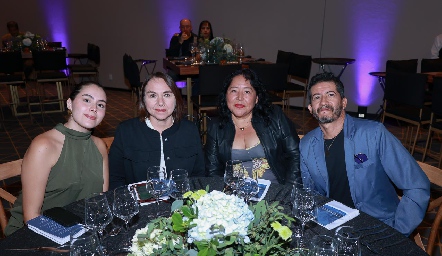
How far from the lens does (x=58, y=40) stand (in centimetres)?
1081

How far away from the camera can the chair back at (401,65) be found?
20.1ft

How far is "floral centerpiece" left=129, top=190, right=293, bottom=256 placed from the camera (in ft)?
3.42

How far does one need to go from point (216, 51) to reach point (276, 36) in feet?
7.51

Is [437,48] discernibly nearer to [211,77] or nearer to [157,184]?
[211,77]

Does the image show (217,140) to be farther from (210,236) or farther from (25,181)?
(210,236)

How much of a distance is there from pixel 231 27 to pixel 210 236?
767cm

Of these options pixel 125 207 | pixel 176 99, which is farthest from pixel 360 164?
pixel 125 207

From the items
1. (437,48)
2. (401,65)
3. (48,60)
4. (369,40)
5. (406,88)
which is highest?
(369,40)

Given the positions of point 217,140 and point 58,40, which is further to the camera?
point 58,40

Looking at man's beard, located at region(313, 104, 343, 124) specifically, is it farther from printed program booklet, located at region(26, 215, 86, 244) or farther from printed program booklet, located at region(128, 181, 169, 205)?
printed program booklet, located at region(26, 215, 86, 244)

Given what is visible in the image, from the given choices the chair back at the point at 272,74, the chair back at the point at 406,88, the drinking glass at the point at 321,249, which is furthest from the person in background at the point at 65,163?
the chair back at the point at 406,88

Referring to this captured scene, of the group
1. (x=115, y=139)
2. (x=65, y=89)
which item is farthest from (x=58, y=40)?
(x=115, y=139)

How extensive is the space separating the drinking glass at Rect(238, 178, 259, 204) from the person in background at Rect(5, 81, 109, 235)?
98 centimetres

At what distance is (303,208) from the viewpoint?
1.56 meters
